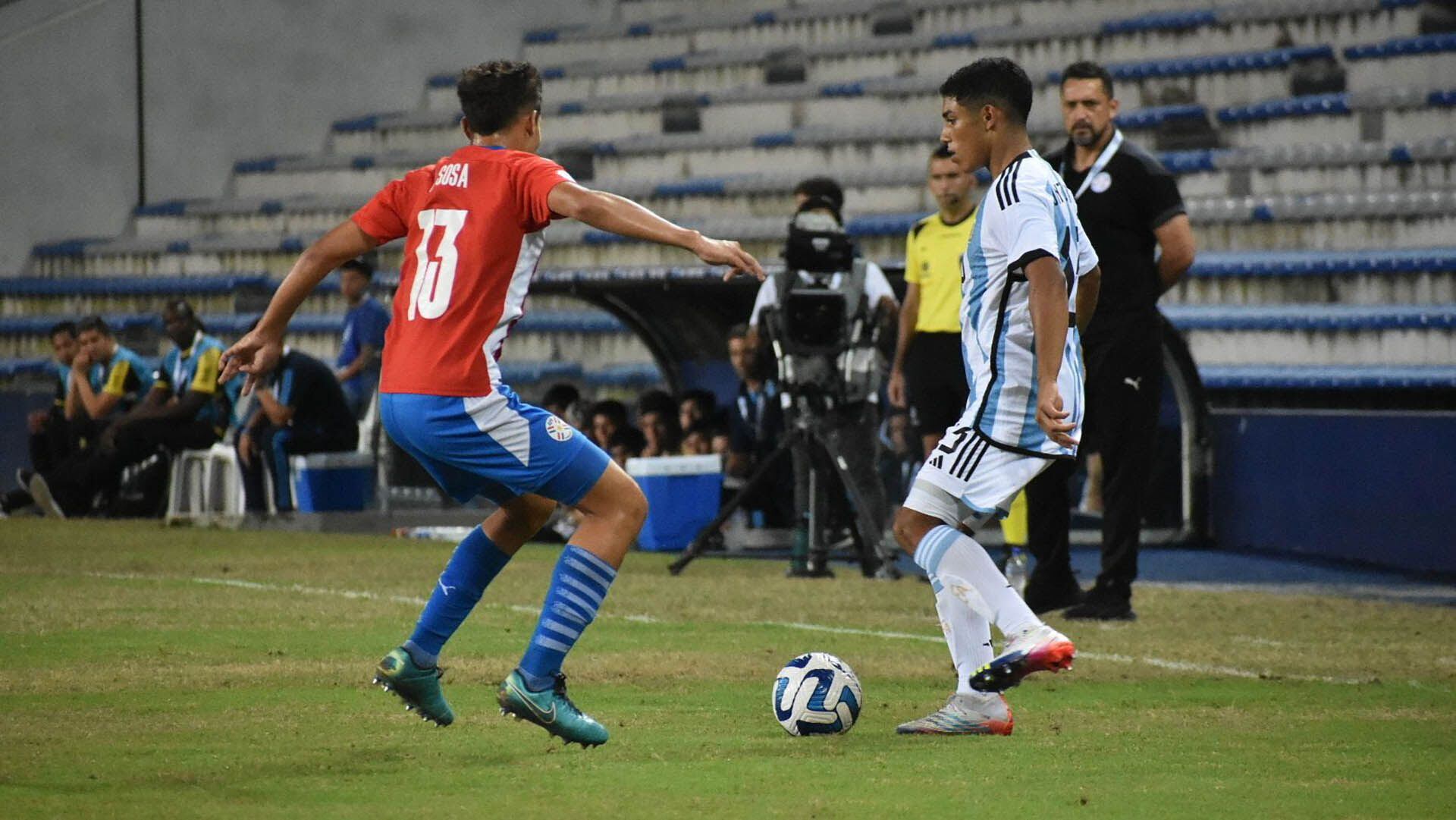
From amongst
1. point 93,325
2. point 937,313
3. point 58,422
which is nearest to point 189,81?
point 93,325

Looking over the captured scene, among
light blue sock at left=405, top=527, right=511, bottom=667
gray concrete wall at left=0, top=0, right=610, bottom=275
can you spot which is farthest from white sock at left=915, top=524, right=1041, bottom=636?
gray concrete wall at left=0, top=0, right=610, bottom=275

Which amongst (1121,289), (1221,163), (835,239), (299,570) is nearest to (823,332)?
(835,239)

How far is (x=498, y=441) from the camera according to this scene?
5.26 metres

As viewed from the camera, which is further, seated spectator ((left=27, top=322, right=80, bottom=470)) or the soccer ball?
seated spectator ((left=27, top=322, right=80, bottom=470))

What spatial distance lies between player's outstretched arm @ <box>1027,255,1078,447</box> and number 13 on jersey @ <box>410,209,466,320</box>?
1.56 m

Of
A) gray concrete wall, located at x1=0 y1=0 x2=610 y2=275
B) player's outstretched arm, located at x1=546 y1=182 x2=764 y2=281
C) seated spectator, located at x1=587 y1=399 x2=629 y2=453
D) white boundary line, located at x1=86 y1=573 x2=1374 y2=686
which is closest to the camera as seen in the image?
player's outstretched arm, located at x1=546 y1=182 x2=764 y2=281

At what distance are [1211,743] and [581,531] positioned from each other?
181 centimetres

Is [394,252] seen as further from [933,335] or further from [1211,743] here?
[1211,743]

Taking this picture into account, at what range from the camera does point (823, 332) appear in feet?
34.4

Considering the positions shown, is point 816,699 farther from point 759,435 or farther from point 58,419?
point 58,419

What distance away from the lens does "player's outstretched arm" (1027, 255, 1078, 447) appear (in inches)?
208

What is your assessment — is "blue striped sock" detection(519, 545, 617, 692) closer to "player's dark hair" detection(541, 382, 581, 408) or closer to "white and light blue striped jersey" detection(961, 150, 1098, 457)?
"white and light blue striped jersey" detection(961, 150, 1098, 457)

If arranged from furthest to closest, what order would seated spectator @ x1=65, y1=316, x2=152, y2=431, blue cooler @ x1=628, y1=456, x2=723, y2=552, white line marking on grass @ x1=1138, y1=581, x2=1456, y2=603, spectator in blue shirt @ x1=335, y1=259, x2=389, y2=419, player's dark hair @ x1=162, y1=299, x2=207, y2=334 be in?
seated spectator @ x1=65, y1=316, x2=152, y2=431
spectator in blue shirt @ x1=335, y1=259, x2=389, y2=419
player's dark hair @ x1=162, y1=299, x2=207, y2=334
blue cooler @ x1=628, y1=456, x2=723, y2=552
white line marking on grass @ x1=1138, y1=581, x2=1456, y2=603

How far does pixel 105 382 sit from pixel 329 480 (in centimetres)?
288
